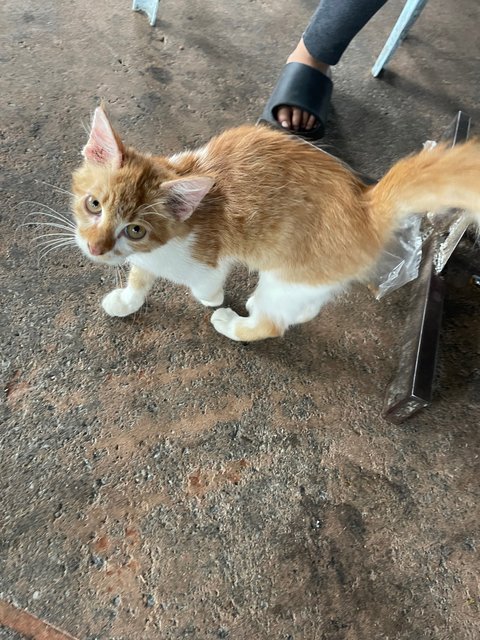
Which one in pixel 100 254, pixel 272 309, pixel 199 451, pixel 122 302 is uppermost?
pixel 100 254

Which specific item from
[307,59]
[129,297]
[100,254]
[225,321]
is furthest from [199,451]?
[307,59]

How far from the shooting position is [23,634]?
1.04 m

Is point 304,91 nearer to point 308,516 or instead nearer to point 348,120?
point 348,120

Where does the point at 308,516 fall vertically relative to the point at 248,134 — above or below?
below

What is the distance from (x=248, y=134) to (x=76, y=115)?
889mm

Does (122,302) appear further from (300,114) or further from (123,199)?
(300,114)

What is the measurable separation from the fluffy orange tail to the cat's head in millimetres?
399

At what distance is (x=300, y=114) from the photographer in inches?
68.7

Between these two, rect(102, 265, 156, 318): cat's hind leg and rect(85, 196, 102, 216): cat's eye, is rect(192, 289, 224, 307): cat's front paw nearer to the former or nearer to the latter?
rect(102, 265, 156, 318): cat's hind leg

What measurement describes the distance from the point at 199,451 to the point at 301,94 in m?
1.29

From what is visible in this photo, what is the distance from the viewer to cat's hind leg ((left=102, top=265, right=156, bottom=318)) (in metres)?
1.37

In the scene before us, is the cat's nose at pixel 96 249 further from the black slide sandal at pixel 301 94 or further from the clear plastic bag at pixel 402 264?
the black slide sandal at pixel 301 94

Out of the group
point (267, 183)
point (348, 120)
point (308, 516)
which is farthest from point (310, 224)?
point (348, 120)

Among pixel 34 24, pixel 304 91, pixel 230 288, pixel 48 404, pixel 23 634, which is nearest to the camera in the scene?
pixel 23 634
